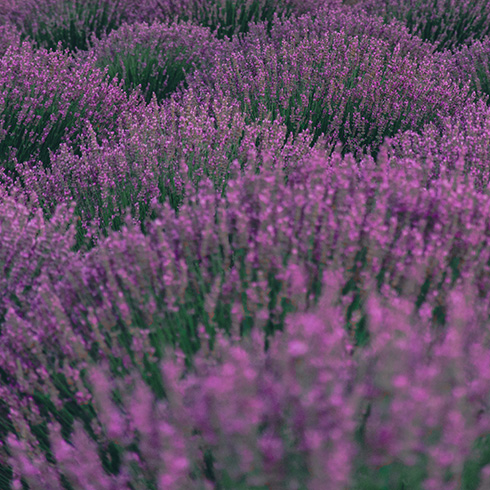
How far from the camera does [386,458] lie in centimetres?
107

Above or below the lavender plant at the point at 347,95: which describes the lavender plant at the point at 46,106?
below

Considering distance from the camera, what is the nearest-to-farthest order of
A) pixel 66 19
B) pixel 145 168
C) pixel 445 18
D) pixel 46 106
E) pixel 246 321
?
pixel 246 321 → pixel 145 168 → pixel 46 106 → pixel 445 18 → pixel 66 19

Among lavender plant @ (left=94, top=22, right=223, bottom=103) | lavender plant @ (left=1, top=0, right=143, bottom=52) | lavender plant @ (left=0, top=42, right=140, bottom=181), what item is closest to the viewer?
lavender plant @ (left=0, top=42, right=140, bottom=181)

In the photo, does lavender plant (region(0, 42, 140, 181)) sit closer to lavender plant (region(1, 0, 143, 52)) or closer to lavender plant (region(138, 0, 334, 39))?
lavender plant (region(1, 0, 143, 52))

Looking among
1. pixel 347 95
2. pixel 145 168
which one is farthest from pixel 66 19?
pixel 145 168

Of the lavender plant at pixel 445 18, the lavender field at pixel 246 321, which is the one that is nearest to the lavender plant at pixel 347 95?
the lavender field at pixel 246 321

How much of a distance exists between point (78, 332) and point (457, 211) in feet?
3.86

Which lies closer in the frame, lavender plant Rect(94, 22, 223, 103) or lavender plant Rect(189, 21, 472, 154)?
lavender plant Rect(189, 21, 472, 154)

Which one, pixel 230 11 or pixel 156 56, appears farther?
pixel 230 11

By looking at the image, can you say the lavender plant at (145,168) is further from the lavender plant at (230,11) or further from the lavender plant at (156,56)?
the lavender plant at (230,11)

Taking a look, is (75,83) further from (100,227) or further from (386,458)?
(386,458)

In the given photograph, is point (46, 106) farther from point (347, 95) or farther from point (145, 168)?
point (347, 95)

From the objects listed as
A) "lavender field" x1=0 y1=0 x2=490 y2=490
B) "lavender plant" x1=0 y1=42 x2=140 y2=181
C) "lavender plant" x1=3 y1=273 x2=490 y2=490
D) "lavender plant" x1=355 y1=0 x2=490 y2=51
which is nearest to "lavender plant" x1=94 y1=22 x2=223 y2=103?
"lavender plant" x1=0 y1=42 x2=140 y2=181

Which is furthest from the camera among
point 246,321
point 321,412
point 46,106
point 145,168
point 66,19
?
point 66,19
